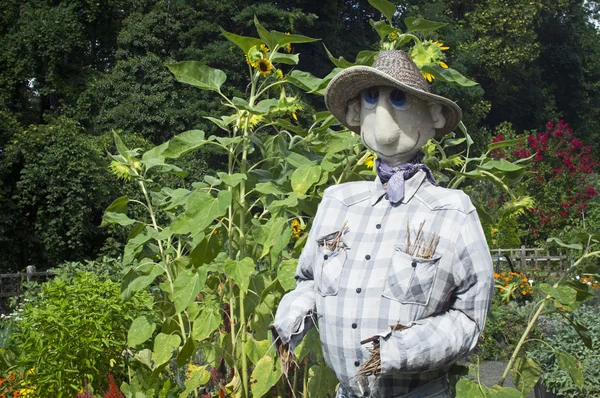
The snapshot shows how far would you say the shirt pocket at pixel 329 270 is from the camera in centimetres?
A: 194

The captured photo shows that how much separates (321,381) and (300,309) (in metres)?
0.88

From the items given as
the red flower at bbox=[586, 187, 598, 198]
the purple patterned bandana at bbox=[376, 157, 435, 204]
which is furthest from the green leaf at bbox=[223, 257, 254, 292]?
the red flower at bbox=[586, 187, 598, 198]

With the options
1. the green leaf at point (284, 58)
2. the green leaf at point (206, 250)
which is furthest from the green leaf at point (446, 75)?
the green leaf at point (206, 250)

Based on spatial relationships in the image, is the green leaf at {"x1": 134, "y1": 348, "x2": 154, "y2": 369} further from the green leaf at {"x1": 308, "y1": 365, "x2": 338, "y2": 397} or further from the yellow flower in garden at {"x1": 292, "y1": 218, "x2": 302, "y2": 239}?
the green leaf at {"x1": 308, "y1": 365, "x2": 338, "y2": 397}

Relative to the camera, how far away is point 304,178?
2.69 m

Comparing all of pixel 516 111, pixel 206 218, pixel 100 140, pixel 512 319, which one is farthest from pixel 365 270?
pixel 516 111

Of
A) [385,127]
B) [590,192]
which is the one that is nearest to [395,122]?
[385,127]

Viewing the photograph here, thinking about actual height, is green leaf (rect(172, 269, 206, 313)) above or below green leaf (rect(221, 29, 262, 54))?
below

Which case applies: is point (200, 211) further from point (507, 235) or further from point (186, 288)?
point (507, 235)

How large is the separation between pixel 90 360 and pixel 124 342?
0.22 metres

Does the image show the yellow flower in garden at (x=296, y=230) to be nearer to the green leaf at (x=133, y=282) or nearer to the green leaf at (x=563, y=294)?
the green leaf at (x=133, y=282)

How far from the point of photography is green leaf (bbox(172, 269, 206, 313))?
8.78 ft

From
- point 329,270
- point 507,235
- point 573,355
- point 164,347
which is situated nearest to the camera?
point 329,270

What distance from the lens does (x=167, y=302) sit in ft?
11.3
